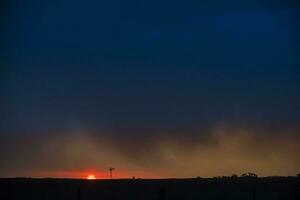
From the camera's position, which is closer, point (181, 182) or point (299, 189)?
point (299, 189)

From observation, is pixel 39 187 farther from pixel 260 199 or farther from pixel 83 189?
pixel 260 199

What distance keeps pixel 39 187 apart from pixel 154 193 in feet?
17.8

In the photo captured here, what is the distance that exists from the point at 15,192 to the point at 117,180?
782 cm

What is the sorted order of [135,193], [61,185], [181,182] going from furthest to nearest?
[181,182] < [135,193] < [61,185]

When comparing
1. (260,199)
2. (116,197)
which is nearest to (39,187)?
(116,197)

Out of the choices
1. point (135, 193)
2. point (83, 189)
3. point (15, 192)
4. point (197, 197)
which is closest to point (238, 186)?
point (197, 197)

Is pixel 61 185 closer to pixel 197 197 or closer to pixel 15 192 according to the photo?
pixel 15 192

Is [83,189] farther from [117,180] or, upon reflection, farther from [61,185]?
[117,180]

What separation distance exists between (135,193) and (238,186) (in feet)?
16.4

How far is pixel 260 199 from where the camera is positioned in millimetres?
34469

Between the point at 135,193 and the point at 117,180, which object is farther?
the point at 117,180

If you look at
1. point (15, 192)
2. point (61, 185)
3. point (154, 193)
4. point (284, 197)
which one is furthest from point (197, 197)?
point (15, 192)

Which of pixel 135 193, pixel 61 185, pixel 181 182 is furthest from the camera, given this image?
pixel 181 182

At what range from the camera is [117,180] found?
39000mm
